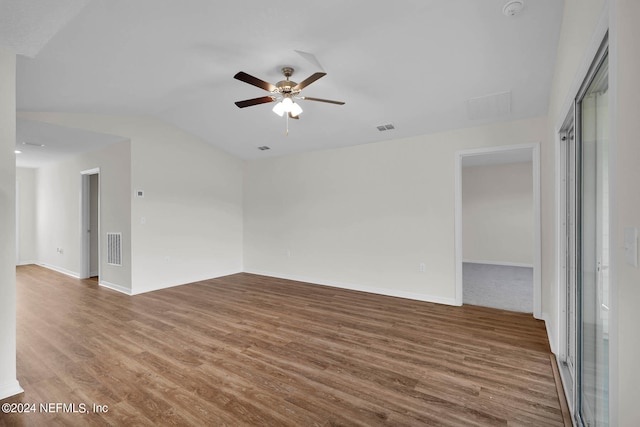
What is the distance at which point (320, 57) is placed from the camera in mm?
2916

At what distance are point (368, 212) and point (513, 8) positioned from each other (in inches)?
125

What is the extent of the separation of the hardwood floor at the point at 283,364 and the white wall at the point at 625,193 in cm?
124

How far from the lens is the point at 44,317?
3.72 m

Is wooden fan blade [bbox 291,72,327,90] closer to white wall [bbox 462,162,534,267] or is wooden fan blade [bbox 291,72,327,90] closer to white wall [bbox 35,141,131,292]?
white wall [bbox 35,141,131,292]

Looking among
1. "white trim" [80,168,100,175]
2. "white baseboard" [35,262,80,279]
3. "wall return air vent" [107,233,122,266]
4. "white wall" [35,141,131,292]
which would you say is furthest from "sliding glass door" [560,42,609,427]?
"white baseboard" [35,262,80,279]

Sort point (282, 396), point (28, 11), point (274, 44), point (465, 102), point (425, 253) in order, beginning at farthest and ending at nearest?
point (425, 253)
point (465, 102)
point (274, 44)
point (282, 396)
point (28, 11)

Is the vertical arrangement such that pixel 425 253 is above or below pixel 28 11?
below

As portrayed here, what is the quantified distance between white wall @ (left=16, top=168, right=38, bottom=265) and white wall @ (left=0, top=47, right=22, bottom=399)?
7200 mm

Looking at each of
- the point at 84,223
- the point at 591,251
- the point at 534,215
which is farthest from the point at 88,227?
the point at 534,215

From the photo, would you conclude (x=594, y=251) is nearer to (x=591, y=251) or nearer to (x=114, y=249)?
(x=591, y=251)

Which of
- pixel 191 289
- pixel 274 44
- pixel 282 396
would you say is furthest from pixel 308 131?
pixel 282 396

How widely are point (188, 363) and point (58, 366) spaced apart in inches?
42.9

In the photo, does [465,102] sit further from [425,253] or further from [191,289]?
[191,289]

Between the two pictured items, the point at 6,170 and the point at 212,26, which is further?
the point at 212,26
